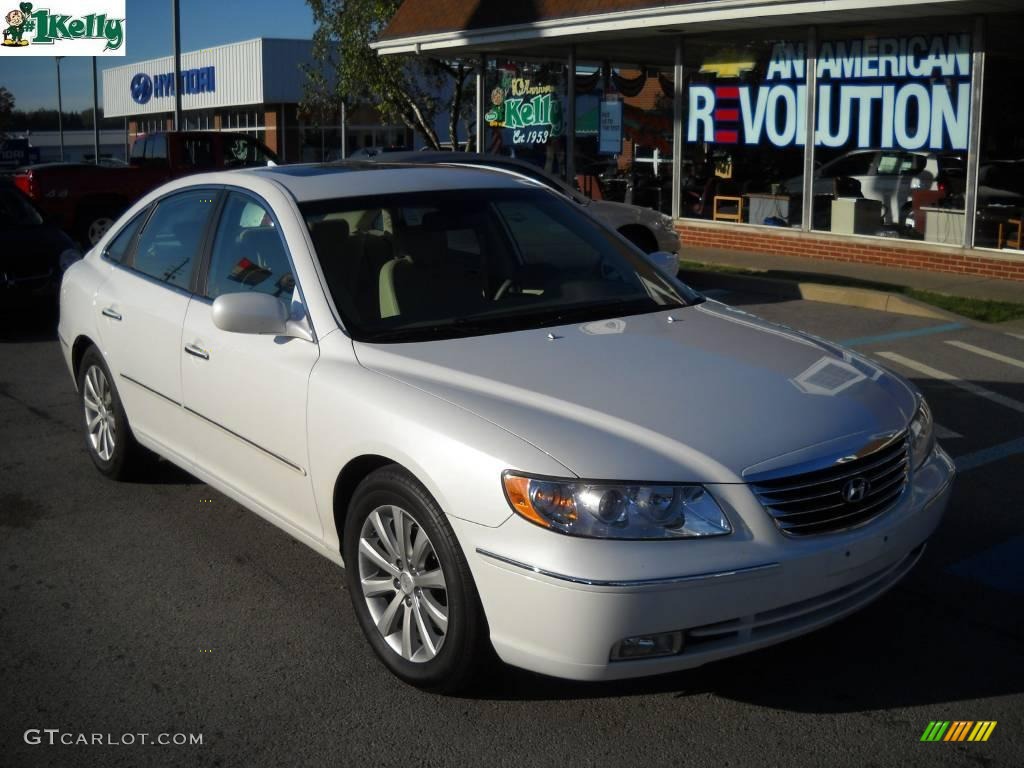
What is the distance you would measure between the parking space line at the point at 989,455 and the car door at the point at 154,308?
4.05 metres

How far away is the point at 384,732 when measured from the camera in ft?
11.8

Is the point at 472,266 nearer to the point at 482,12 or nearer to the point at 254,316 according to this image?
the point at 254,316

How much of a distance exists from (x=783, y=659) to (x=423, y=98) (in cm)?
2539

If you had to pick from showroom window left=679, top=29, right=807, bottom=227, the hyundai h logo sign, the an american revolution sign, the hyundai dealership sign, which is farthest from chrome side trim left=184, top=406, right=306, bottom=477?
the hyundai h logo sign

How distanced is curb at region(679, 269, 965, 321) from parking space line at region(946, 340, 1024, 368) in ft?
3.88

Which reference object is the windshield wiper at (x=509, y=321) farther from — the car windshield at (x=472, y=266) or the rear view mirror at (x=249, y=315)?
the rear view mirror at (x=249, y=315)

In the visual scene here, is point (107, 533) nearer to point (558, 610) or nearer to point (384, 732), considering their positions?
point (384, 732)

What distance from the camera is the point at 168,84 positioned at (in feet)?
171

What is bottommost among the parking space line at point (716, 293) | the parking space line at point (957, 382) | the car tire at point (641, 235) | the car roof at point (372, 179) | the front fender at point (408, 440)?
the parking space line at point (957, 382)

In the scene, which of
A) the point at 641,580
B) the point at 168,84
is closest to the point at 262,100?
the point at 168,84

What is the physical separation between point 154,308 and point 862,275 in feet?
34.7

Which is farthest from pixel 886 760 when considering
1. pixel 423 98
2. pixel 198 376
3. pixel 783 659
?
pixel 423 98

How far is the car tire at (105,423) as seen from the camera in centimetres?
594

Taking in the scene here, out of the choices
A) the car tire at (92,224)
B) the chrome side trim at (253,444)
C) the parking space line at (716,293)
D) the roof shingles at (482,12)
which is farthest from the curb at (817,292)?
the car tire at (92,224)
